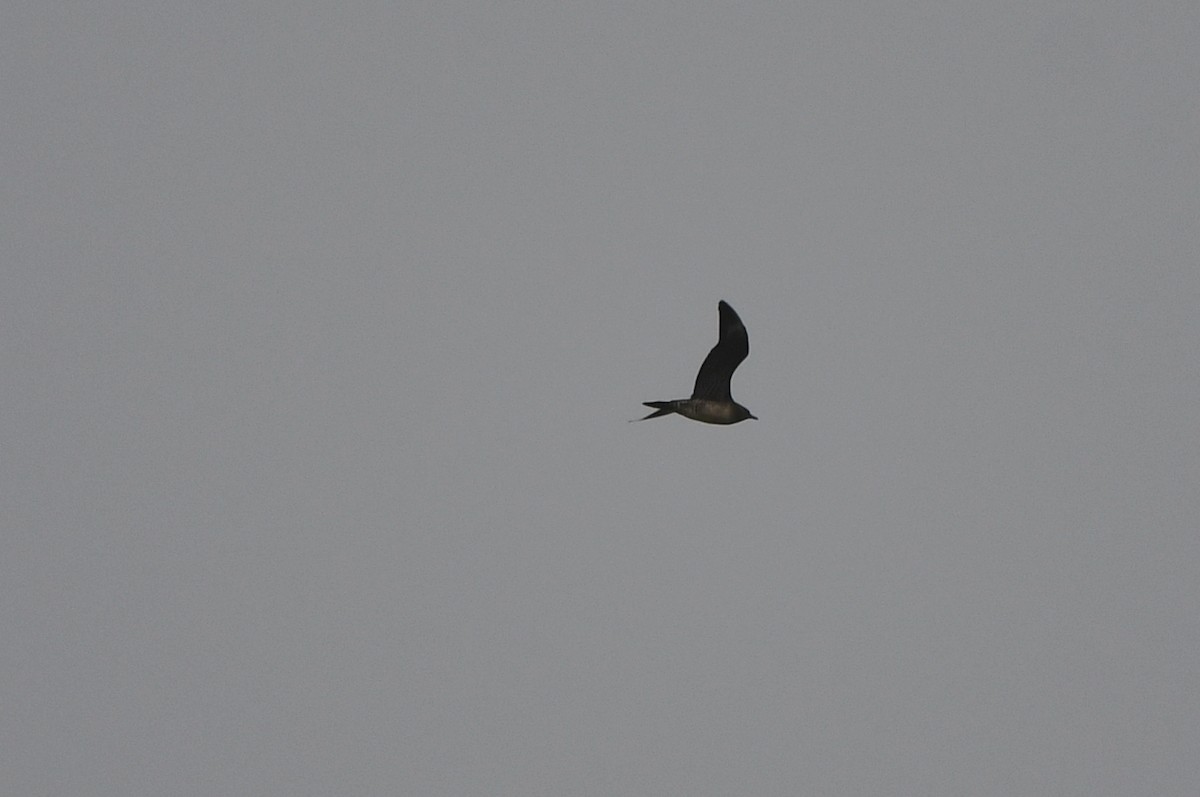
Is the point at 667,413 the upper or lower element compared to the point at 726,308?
lower

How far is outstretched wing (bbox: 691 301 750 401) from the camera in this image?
1153 inches

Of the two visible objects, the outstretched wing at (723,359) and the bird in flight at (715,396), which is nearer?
the outstretched wing at (723,359)

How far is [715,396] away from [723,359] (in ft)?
2.50

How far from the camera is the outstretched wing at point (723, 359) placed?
29.3 metres

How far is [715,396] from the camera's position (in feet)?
99.0

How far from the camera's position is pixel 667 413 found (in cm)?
2991

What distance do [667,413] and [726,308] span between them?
2.30 meters

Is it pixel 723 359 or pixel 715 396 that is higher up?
pixel 723 359

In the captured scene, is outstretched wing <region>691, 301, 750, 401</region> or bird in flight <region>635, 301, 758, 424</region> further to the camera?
bird in flight <region>635, 301, 758, 424</region>

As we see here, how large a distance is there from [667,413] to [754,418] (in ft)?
5.28

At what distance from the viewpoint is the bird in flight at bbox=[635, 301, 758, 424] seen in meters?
29.8

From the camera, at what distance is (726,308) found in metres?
29.2

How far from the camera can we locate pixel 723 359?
29.9 m

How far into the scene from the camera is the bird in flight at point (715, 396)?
97.7 ft
